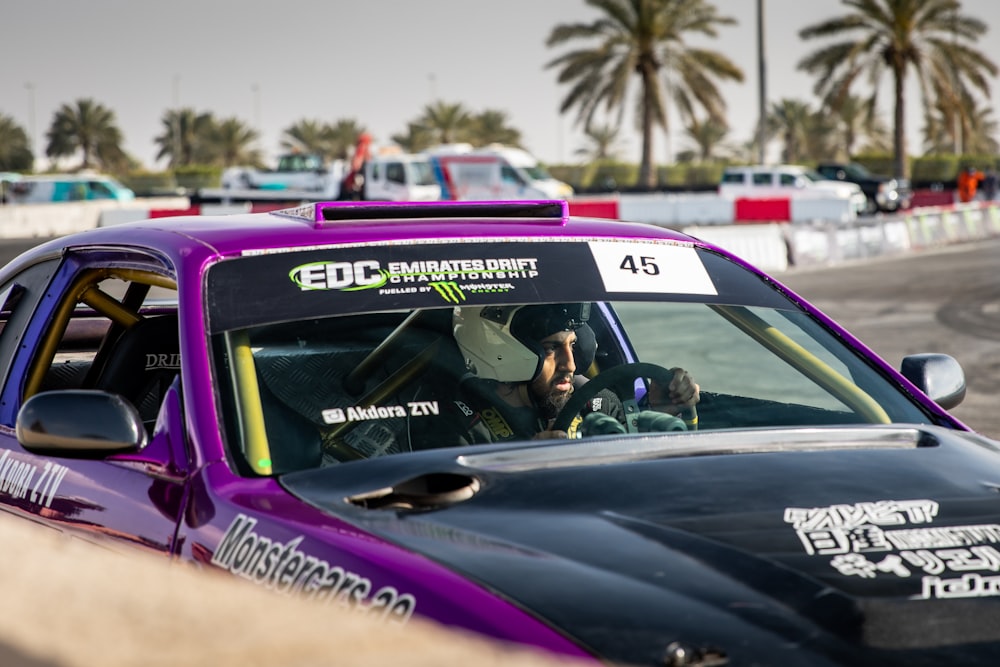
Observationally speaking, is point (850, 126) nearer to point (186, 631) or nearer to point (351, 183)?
point (351, 183)

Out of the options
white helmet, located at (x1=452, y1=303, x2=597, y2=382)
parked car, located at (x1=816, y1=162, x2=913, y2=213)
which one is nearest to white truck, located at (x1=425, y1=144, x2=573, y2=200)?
parked car, located at (x1=816, y1=162, x2=913, y2=213)

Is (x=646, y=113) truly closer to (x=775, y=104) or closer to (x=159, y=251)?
(x=775, y=104)

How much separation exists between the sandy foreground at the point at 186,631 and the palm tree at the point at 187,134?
3576 inches

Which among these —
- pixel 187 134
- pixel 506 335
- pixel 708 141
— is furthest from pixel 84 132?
pixel 506 335

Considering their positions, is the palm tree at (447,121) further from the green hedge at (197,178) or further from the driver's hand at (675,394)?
the driver's hand at (675,394)

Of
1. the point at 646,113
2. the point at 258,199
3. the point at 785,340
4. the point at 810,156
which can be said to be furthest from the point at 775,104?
the point at 785,340

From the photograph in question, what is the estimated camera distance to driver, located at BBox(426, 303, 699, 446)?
142 inches

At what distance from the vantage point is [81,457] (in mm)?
2922

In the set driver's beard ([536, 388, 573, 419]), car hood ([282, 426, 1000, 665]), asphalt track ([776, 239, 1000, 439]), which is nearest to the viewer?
car hood ([282, 426, 1000, 665])

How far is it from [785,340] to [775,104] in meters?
83.2

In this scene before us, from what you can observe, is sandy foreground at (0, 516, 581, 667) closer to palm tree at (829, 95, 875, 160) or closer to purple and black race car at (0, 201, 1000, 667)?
purple and black race car at (0, 201, 1000, 667)

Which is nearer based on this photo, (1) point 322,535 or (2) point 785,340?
(1) point 322,535

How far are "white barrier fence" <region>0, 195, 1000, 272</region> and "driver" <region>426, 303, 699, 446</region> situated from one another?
11196 millimetres

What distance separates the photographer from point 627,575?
2.14 m
